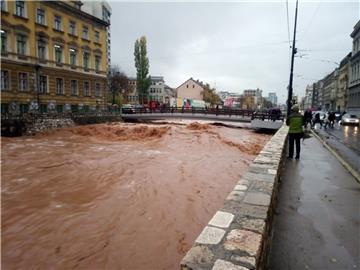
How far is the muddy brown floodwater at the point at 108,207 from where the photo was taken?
5.11m

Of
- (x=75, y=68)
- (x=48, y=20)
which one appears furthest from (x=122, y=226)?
(x=75, y=68)

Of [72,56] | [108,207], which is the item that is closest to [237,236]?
[108,207]

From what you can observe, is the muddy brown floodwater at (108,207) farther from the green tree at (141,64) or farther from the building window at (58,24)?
the green tree at (141,64)

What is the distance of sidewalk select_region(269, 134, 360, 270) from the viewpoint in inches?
137

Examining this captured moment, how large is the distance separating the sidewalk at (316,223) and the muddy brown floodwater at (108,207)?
1.84m

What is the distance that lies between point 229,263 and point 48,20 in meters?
29.9

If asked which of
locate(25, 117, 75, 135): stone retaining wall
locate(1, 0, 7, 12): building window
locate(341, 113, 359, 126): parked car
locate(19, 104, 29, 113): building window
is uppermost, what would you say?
locate(1, 0, 7, 12): building window

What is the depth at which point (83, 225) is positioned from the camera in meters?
6.41

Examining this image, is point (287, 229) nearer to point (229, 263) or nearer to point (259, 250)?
point (259, 250)

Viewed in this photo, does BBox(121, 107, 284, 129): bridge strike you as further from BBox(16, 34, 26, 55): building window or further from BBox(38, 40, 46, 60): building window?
BBox(16, 34, 26, 55): building window

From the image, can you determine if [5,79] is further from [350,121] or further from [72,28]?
[350,121]

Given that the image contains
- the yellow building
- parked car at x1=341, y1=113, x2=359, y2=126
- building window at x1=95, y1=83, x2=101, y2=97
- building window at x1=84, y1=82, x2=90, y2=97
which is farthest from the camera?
building window at x1=95, y1=83, x2=101, y2=97

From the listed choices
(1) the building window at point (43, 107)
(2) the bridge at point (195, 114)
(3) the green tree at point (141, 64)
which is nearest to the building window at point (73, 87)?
(1) the building window at point (43, 107)

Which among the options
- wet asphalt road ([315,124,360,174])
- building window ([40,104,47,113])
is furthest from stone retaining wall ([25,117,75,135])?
wet asphalt road ([315,124,360,174])
